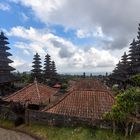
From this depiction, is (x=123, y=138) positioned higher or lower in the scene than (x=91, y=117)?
lower

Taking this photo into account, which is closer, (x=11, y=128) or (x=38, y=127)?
(x=38, y=127)

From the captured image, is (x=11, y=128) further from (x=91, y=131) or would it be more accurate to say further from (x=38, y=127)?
(x=91, y=131)

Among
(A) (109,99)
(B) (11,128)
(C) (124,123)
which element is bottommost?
(B) (11,128)

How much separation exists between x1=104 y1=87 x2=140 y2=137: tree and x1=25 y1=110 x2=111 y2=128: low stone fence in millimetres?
1903

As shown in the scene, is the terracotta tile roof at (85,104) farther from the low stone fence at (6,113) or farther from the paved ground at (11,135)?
the low stone fence at (6,113)

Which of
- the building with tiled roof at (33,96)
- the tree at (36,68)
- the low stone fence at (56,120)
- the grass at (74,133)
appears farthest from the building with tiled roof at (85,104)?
the tree at (36,68)

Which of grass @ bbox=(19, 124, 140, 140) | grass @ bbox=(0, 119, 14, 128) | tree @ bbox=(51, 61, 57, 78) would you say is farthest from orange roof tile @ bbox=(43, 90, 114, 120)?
tree @ bbox=(51, 61, 57, 78)

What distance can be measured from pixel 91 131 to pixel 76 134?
4.65 feet

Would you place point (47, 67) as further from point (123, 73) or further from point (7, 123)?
point (7, 123)

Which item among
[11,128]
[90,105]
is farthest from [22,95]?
[90,105]

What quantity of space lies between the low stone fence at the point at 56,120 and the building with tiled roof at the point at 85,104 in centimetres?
43

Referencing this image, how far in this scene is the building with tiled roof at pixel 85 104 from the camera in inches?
826

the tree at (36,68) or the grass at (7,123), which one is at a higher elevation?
the tree at (36,68)

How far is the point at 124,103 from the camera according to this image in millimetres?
16766
